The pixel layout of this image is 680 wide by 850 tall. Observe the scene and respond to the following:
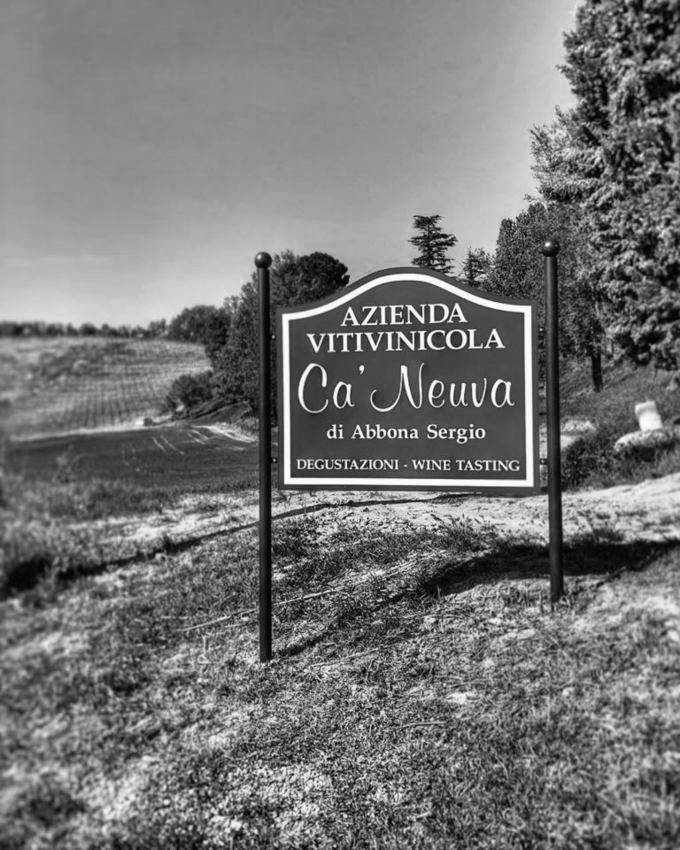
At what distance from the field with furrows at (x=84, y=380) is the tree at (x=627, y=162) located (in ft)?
6.83

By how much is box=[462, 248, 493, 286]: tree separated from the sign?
1.18 ft

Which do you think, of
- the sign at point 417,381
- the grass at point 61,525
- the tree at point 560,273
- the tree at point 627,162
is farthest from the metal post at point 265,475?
the tree at point 627,162

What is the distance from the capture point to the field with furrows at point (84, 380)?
4.30ft

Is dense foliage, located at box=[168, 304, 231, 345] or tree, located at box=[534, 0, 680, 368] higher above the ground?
tree, located at box=[534, 0, 680, 368]

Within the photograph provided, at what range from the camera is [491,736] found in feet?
8.41

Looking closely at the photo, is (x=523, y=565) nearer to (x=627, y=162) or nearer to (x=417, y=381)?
(x=417, y=381)

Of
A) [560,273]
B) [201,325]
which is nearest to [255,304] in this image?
[201,325]

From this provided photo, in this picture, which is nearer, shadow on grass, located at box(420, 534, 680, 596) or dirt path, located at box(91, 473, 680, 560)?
→ dirt path, located at box(91, 473, 680, 560)

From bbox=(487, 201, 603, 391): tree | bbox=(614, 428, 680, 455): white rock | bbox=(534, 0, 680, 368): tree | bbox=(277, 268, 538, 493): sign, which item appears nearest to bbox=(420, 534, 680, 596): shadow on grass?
bbox=(614, 428, 680, 455): white rock

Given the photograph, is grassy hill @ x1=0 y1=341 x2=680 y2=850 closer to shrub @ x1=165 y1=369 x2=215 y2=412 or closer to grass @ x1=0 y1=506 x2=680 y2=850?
grass @ x1=0 y1=506 x2=680 y2=850

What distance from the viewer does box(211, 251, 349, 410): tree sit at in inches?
121

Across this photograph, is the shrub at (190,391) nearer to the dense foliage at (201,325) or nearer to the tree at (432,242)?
the dense foliage at (201,325)

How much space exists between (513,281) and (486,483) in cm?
121

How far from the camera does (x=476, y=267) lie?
333cm
